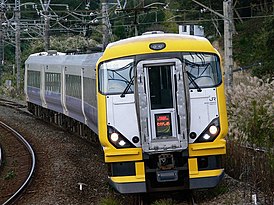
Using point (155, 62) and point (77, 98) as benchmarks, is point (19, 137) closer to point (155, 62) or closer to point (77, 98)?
point (77, 98)

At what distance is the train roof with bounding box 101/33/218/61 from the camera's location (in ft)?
33.7

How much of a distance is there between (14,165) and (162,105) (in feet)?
20.4

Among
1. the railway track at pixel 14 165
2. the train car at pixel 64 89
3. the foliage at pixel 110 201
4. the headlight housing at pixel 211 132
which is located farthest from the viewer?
the train car at pixel 64 89

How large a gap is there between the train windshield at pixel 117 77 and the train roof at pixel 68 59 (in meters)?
3.12

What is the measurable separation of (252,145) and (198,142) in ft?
12.9

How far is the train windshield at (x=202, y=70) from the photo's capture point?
10.3m

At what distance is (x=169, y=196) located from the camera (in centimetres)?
1084

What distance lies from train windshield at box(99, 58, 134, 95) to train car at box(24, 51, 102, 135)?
2.82 m

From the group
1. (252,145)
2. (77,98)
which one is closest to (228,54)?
(77,98)

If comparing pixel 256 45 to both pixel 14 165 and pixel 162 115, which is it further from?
pixel 162 115

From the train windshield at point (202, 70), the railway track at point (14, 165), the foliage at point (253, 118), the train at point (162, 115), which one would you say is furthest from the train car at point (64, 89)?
the train windshield at point (202, 70)

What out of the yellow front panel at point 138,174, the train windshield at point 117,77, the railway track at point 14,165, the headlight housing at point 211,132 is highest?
the train windshield at point 117,77

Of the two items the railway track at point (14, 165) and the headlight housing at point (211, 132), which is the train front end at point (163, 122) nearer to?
the headlight housing at point (211, 132)

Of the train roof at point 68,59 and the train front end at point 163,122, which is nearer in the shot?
the train front end at point 163,122
